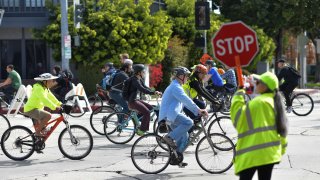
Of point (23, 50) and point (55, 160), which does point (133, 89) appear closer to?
point (55, 160)

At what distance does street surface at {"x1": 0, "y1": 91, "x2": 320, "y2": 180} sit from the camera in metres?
10.4

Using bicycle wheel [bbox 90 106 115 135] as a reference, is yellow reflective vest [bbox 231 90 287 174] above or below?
above

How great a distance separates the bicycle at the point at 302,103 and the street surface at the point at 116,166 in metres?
5.46

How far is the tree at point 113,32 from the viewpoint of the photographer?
2772 centimetres

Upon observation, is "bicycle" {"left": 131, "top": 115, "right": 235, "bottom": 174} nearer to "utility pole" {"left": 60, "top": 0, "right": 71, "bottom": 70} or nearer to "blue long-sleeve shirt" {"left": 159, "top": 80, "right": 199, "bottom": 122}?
"blue long-sleeve shirt" {"left": 159, "top": 80, "right": 199, "bottom": 122}

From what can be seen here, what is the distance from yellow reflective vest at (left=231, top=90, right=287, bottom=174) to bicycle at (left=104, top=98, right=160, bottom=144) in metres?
7.26

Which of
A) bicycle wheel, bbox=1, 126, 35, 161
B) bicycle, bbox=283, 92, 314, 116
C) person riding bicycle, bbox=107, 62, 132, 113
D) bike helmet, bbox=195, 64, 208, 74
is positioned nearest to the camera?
bicycle wheel, bbox=1, 126, 35, 161

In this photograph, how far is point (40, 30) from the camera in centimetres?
2895

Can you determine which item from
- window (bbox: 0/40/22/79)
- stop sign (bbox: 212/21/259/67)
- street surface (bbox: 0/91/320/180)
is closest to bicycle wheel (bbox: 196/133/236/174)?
street surface (bbox: 0/91/320/180)

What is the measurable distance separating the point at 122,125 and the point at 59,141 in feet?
7.64

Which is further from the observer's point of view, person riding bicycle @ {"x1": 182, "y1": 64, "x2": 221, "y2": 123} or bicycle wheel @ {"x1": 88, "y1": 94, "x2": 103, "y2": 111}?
bicycle wheel @ {"x1": 88, "y1": 94, "x2": 103, "y2": 111}

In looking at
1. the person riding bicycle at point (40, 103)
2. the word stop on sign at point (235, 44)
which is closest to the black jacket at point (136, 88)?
the person riding bicycle at point (40, 103)

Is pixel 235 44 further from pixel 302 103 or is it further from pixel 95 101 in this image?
pixel 95 101

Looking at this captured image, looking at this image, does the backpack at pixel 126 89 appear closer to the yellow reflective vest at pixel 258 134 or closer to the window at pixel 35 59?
the yellow reflective vest at pixel 258 134
